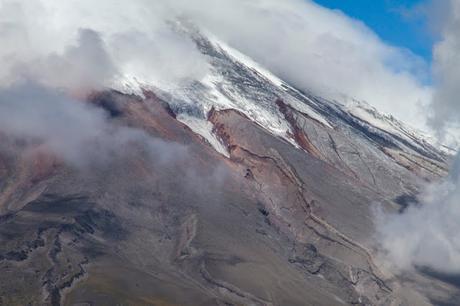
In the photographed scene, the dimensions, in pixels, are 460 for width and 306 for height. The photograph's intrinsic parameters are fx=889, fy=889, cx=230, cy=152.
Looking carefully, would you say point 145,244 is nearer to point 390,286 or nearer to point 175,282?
point 175,282

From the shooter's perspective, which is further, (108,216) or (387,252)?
(387,252)

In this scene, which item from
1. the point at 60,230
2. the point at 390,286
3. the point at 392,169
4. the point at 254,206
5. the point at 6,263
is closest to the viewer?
the point at 6,263

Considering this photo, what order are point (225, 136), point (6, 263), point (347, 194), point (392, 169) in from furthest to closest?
point (392, 169), point (225, 136), point (347, 194), point (6, 263)

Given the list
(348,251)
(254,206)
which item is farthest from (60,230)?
(348,251)

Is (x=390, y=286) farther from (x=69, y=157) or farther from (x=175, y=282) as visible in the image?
(x=69, y=157)

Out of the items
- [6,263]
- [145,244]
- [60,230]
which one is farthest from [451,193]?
[6,263]

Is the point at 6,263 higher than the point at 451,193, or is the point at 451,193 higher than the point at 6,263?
the point at 451,193

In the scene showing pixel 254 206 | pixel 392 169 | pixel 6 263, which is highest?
pixel 392 169
